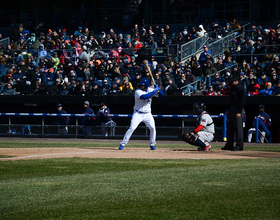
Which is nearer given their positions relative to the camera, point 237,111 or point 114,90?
point 237,111

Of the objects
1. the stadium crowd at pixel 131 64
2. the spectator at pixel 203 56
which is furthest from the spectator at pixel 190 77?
the spectator at pixel 203 56

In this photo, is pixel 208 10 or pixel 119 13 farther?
pixel 119 13

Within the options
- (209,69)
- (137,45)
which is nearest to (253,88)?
(209,69)

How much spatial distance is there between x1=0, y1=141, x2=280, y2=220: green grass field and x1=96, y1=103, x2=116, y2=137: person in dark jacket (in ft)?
29.3

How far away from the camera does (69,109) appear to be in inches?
790

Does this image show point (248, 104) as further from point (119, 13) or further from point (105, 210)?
point (119, 13)

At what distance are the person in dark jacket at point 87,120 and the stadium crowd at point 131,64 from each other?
0.99 m

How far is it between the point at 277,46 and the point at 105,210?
59.5 ft

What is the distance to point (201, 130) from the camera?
1230 cm

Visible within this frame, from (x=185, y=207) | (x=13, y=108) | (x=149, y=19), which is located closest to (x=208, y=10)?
(x=149, y=19)

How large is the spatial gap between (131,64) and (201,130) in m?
10.5

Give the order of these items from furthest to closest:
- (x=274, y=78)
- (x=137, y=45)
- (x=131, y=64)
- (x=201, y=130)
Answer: (x=137, y=45), (x=131, y=64), (x=274, y=78), (x=201, y=130)

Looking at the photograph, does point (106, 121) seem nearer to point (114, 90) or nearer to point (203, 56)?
point (114, 90)

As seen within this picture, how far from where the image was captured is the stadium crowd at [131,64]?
19234 millimetres
